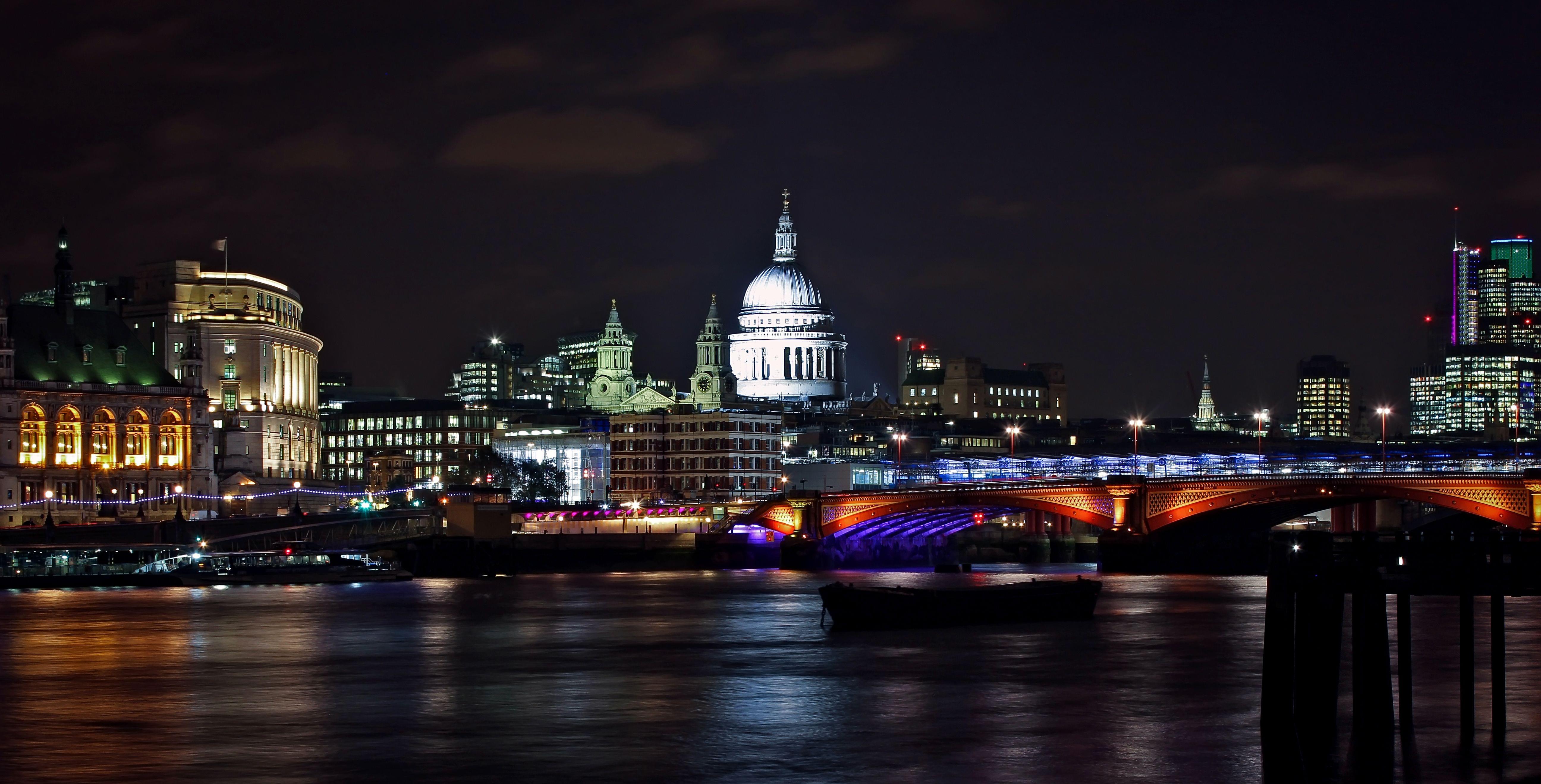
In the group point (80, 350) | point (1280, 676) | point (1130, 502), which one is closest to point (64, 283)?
point (80, 350)

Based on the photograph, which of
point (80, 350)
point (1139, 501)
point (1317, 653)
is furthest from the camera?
point (80, 350)

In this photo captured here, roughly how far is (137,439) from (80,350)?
8.08 metres

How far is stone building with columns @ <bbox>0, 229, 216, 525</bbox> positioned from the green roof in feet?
0.33

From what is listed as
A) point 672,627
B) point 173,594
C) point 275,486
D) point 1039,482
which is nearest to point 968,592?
point 672,627

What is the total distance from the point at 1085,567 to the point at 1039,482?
13673 millimetres

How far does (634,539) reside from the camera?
A: 158875 millimetres

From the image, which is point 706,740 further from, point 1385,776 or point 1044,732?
point 1385,776

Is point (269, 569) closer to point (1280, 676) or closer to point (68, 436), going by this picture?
point (68, 436)

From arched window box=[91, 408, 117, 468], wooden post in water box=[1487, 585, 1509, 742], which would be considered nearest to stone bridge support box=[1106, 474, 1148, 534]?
arched window box=[91, 408, 117, 468]

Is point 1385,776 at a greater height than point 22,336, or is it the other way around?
point 22,336

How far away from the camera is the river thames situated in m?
44.9

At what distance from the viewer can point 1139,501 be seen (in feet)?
438

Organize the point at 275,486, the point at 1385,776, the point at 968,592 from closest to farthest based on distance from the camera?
the point at 1385,776 → the point at 968,592 → the point at 275,486

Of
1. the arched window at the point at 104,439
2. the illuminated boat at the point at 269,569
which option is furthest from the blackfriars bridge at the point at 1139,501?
the arched window at the point at 104,439
